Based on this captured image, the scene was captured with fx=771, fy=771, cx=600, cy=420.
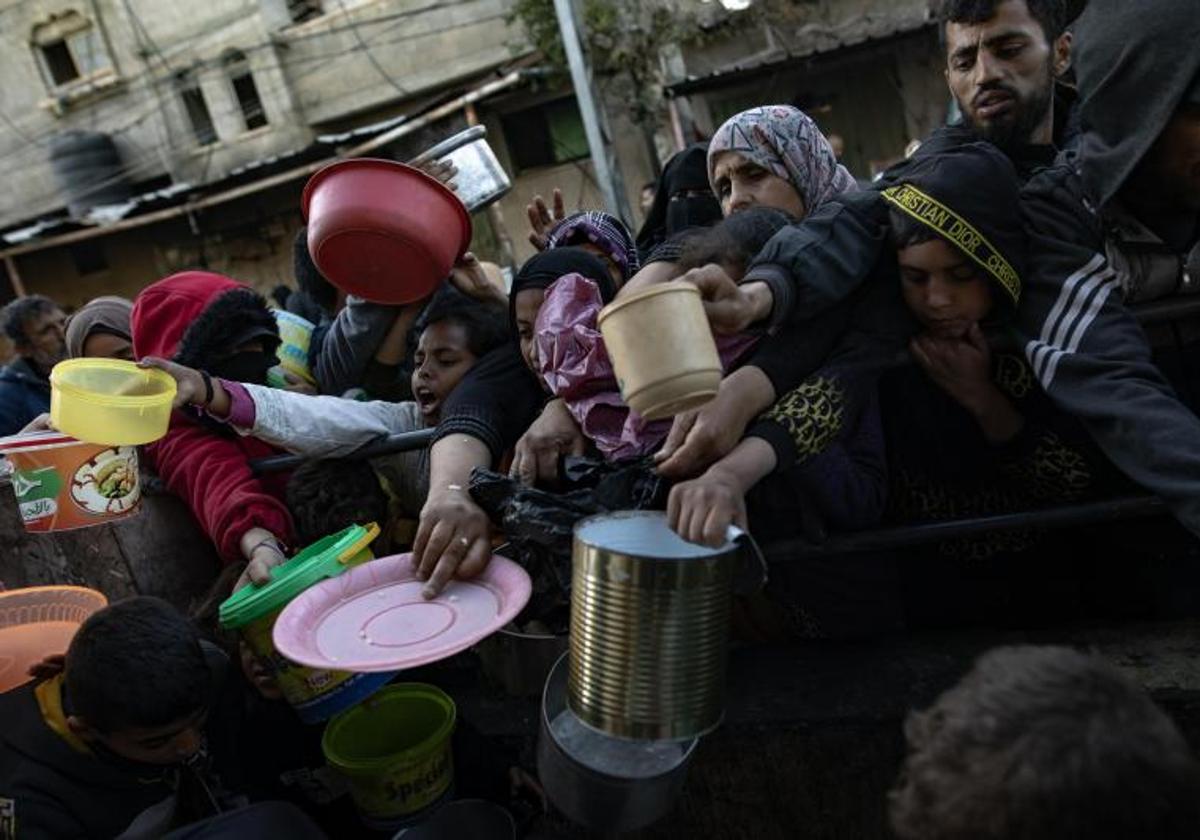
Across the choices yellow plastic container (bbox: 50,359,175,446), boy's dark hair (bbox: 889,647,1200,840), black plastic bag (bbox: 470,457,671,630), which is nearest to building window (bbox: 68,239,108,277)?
yellow plastic container (bbox: 50,359,175,446)

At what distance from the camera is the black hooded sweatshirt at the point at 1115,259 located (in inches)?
54.4

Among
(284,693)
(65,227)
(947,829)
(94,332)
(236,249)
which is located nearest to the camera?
(947,829)

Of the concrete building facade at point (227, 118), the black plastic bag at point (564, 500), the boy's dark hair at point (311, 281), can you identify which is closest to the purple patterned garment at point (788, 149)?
the black plastic bag at point (564, 500)

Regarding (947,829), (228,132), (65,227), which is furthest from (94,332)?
(228,132)

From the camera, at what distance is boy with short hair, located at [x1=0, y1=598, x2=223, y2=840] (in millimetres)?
1670

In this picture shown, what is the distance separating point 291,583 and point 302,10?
18497 millimetres

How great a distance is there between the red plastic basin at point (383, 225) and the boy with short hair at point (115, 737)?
1096 millimetres

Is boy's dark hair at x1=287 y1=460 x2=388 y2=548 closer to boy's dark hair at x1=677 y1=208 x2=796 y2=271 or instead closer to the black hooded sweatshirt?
boy's dark hair at x1=677 y1=208 x2=796 y2=271

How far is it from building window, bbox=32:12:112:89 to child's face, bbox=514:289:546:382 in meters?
20.9

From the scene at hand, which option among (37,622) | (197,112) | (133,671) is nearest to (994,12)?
(133,671)

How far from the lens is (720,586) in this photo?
1356mm

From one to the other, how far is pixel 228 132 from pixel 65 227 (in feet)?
Result: 13.7

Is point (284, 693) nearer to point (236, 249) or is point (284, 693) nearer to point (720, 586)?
point (720, 586)

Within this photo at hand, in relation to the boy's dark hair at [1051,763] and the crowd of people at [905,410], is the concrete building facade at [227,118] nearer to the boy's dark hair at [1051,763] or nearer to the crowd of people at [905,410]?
the crowd of people at [905,410]
